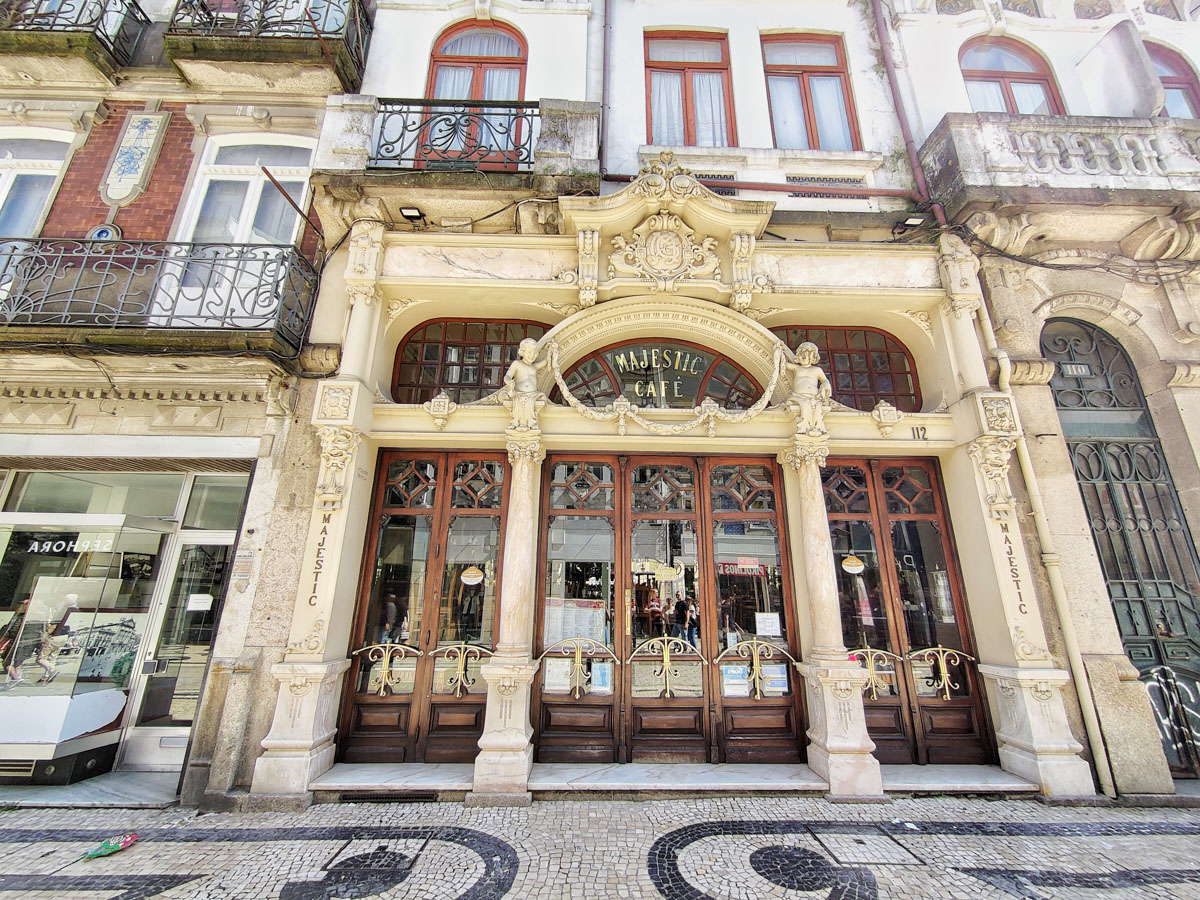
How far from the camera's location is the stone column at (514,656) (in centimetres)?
458

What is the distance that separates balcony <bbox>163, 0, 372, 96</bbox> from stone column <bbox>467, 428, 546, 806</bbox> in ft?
20.1

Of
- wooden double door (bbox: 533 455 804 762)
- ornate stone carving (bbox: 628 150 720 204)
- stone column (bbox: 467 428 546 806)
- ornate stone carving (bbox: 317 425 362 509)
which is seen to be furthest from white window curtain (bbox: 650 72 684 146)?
ornate stone carving (bbox: 317 425 362 509)

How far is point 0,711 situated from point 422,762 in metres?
4.33

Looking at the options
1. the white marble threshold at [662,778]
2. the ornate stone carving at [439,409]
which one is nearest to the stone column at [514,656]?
the white marble threshold at [662,778]

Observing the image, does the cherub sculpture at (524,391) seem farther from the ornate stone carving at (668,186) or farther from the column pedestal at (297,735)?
the column pedestal at (297,735)

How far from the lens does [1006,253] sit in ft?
20.8

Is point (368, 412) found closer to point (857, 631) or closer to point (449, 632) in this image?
point (449, 632)

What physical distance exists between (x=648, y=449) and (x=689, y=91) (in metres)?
5.82

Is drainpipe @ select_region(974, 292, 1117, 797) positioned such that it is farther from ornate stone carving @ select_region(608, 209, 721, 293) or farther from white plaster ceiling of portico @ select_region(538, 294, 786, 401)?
ornate stone carving @ select_region(608, 209, 721, 293)

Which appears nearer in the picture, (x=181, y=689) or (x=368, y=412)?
(x=368, y=412)

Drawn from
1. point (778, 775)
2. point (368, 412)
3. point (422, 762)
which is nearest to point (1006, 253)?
point (778, 775)

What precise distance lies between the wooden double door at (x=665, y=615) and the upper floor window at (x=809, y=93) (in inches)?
206

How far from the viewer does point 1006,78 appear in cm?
795

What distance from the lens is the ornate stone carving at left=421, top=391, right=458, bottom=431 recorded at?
18.7 ft
